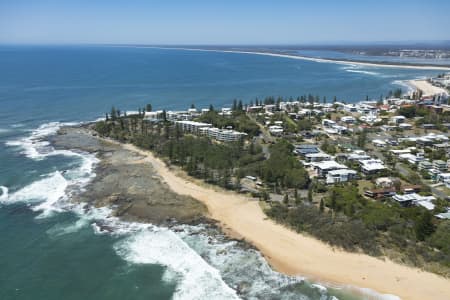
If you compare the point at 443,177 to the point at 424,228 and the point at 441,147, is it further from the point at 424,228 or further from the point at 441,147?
the point at 424,228

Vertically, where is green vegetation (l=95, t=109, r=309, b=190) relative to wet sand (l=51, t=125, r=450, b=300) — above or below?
above

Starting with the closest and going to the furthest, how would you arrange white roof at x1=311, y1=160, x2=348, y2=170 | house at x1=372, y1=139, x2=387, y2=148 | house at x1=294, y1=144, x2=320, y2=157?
white roof at x1=311, y1=160, x2=348, y2=170, house at x1=294, y1=144, x2=320, y2=157, house at x1=372, y1=139, x2=387, y2=148

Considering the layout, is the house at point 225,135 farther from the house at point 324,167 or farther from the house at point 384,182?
the house at point 384,182

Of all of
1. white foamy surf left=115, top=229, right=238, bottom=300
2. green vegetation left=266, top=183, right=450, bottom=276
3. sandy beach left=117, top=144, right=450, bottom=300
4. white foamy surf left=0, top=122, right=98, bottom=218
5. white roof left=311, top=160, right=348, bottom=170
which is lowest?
white foamy surf left=115, top=229, right=238, bottom=300

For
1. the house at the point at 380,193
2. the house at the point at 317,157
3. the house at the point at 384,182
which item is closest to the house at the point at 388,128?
the house at the point at 317,157

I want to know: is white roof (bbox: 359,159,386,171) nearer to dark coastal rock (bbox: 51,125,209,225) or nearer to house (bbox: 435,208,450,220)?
house (bbox: 435,208,450,220)

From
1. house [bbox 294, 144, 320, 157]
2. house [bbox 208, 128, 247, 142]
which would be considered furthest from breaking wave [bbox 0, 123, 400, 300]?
house [bbox 208, 128, 247, 142]

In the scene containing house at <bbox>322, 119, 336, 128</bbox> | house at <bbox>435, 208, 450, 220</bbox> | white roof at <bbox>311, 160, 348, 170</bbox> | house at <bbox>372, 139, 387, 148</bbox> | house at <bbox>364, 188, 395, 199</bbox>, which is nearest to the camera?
house at <bbox>435, 208, 450, 220</bbox>

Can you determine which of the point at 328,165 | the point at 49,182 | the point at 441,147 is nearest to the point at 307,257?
the point at 328,165

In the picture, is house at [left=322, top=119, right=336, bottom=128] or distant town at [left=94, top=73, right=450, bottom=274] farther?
house at [left=322, top=119, right=336, bottom=128]
